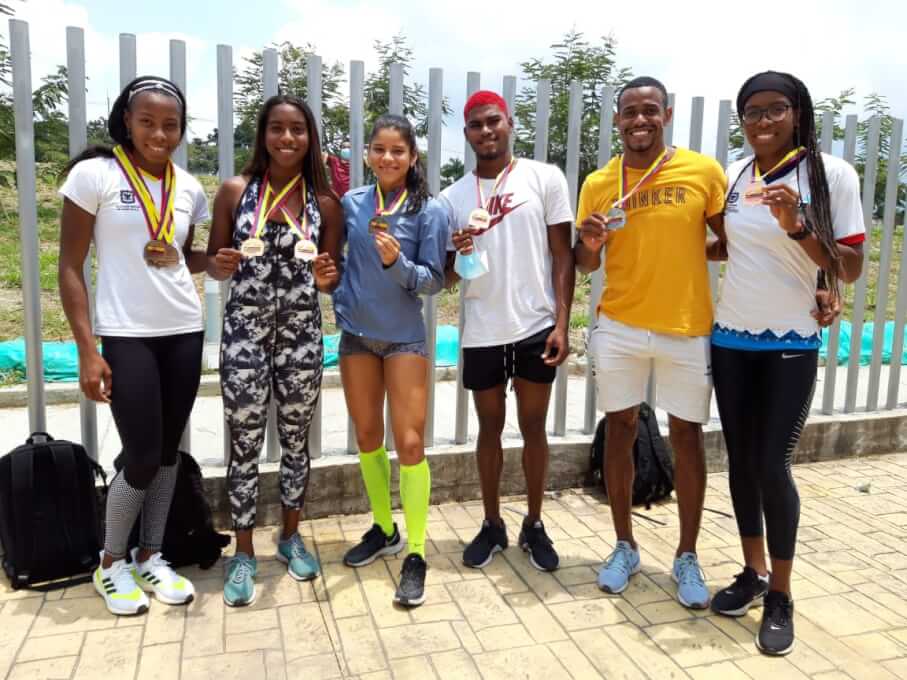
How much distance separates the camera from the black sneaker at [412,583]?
10.9 feet

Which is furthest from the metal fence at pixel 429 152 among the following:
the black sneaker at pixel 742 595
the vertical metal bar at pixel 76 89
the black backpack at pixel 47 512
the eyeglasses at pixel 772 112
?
the black sneaker at pixel 742 595

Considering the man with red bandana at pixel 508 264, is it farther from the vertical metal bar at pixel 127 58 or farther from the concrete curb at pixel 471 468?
the vertical metal bar at pixel 127 58

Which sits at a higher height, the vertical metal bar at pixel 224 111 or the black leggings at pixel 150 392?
the vertical metal bar at pixel 224 111

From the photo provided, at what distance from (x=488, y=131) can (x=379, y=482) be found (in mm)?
1794

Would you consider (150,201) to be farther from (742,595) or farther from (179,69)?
(742,595)

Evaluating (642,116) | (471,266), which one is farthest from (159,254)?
(642,116)

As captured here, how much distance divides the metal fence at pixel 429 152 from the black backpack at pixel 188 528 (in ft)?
1.28

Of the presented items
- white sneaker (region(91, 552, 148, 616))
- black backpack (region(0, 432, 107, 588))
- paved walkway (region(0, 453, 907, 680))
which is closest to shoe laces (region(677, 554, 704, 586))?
paved walkway (region(0, 453, 907, 680))

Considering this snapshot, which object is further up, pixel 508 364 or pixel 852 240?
pixel 852 240

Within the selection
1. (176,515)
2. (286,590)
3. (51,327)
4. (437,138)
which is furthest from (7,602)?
(51,327)

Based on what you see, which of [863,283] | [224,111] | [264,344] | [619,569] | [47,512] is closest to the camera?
[264,344]

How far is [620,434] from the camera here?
352cm

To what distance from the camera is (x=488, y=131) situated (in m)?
3.46

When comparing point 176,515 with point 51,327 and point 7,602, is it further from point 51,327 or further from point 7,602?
point 51,327
